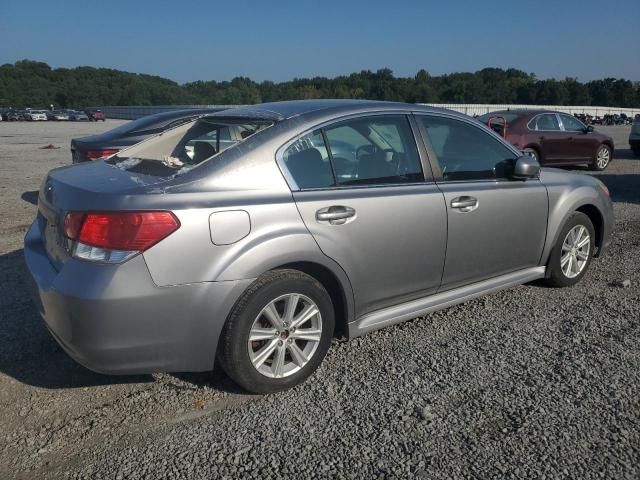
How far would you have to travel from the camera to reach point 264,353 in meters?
3.12

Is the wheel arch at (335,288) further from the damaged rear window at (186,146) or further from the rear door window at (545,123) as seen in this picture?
the rear door window at (545,123)

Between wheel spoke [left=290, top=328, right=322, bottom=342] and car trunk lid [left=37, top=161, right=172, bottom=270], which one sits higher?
car trunk lid [left=37, top=161, right=172, bottom=270]

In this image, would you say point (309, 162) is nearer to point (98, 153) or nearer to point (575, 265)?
point (575, 265)

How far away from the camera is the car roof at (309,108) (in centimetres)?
352

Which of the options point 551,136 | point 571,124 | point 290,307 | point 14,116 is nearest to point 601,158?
point 571,124

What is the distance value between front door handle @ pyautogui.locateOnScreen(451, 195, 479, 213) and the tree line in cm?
6806

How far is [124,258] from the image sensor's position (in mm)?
2682

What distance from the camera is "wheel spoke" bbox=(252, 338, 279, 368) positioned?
3.10m

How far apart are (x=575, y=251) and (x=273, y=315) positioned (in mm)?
3119

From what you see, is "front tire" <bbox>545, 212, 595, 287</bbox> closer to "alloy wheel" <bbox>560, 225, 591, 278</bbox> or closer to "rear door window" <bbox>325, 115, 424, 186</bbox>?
"alloy wheel" <bbox>560, 225, 591, 278</bbox>

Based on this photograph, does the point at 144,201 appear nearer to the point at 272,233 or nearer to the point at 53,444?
the point at 272,233

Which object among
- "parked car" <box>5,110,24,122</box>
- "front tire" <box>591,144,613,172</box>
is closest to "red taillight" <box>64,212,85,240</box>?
"front tire" <box>591,144,613,172</box>

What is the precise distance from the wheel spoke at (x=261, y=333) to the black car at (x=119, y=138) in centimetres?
505

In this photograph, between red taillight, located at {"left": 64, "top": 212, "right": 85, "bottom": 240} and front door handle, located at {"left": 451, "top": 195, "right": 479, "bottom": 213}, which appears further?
front door handle, located at {"left": 451, "top": 195, "right": 479, "bottom": 213}
